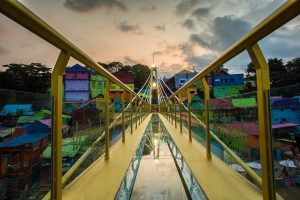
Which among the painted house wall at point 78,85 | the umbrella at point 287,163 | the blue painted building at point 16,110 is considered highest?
the painted house wall at point 78,85

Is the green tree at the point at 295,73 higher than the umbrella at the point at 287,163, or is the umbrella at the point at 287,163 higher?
the green tree at the point at 295,73

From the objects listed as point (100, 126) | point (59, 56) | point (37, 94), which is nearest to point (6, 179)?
point (37, 94)

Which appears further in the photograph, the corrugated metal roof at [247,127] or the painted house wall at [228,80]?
the painted house wall at [228,80]

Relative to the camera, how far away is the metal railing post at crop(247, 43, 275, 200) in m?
0.84

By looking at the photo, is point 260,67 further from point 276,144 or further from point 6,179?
point 6,179

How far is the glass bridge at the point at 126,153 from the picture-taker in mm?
777

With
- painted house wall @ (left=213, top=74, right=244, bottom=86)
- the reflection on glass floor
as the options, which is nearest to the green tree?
the reflection on glass floor

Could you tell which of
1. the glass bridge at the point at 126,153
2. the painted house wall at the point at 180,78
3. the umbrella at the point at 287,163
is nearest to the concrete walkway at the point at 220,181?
the glass bridge at the point at 126,153

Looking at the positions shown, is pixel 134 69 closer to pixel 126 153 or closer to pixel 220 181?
pixel 126 153

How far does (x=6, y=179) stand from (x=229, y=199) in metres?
0.90

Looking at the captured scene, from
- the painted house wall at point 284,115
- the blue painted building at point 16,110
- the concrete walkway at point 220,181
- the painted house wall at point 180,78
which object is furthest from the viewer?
the painted house wall at point 180,78

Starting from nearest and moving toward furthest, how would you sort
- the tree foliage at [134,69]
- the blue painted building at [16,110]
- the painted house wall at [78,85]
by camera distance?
the blue painted building at [16,110]
the painted house wall at [78,85]
the tree foliage at [134,69]

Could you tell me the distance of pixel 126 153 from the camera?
2.29 meters

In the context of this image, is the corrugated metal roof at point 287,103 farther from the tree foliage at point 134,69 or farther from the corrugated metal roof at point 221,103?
the tree foliage at point 134,69
